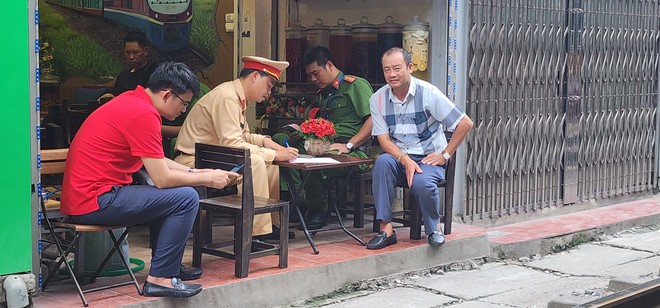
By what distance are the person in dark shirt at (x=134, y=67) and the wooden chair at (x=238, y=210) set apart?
2375 mm

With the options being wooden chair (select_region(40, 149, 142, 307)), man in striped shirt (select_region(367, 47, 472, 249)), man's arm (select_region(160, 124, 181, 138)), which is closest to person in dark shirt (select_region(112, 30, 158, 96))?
man's arm (select_region(160, 124, 181, 138))

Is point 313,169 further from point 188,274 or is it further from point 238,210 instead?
point 188,274

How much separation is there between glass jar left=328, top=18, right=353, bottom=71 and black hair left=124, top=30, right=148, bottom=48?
181cm

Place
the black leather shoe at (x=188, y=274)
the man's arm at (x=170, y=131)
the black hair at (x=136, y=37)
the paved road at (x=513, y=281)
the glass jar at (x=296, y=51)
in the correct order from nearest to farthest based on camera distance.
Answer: the black leather shoe at (x=188, y=274) → the paved road at (x=513, y=281) → the man's arm at (x=170, y=131) → the black hair at (x=136, y=37) → the glass jar at (x=296, y=51)

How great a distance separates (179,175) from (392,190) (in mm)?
2258

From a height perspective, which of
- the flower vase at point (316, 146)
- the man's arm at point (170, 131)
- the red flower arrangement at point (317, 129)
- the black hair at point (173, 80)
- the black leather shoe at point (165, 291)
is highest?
the black hair at point (173, 80)

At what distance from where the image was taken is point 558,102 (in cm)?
989

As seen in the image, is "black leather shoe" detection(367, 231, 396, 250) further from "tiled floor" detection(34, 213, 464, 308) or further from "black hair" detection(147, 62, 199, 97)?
"black hair" detection(147, 62, 199, 97)

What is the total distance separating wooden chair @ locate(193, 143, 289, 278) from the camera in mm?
6191

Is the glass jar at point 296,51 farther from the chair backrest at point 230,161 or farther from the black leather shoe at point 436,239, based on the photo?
the chair backrest at point 230,161

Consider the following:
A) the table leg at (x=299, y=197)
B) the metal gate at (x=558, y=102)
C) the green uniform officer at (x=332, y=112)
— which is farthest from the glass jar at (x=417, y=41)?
the table leg at (x=299, y=197)

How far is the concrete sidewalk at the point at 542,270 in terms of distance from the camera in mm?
6828

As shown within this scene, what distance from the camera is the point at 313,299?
6.72m

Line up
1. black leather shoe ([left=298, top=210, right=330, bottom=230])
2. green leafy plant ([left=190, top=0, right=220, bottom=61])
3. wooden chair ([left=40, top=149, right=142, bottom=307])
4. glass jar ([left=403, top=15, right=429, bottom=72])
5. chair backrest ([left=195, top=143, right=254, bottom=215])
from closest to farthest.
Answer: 1. wooden chair ([left=40, top=149, right=142, bottom=307])
2. chair backrest ([left=195, top=143, right=254, bottom=215])
3. black leather shoe ([left=298, top=210, right=330, bottom=230])
4. glass jar ([left=403, top=15, right=429, bottom=72])
5. green leafy plant ([left=190, top=0, right=220, bottom=61])
